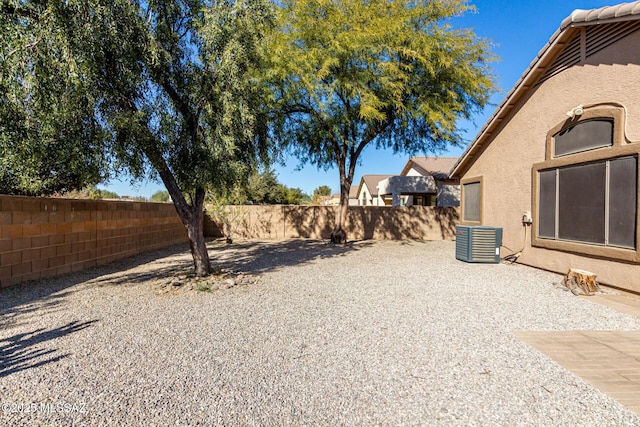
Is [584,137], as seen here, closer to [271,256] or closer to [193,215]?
[193,215]

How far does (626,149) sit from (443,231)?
12.2 meters

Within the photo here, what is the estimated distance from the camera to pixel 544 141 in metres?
8.39

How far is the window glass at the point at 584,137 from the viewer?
6.76 m

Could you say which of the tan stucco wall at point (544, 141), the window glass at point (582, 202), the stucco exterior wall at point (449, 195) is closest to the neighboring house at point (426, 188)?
the stucco exterior wall at point (449, 195)

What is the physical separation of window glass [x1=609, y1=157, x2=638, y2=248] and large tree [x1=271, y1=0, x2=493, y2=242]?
5873 millimetres

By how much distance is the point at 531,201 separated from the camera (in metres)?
8.81

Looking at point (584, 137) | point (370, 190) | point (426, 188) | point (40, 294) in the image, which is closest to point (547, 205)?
point (584, 137)

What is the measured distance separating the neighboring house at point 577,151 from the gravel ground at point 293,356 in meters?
1.41

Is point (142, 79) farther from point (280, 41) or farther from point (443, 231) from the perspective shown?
point (443, 231)

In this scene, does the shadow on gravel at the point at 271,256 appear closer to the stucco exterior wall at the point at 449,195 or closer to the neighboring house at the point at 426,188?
the neighboring house at the point at 426,188

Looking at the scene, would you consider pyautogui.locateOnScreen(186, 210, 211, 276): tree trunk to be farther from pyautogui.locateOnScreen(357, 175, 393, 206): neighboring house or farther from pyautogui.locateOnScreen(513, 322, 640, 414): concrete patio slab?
pyautogui.locateOnScreen(357, 175, 393, 206): neighboring house

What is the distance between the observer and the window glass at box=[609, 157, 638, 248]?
614 cm

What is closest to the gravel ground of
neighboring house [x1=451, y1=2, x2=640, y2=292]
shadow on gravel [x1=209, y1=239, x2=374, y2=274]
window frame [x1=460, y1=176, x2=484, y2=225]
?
neighboring house [x1=451, y1=2, x2=640, y2=292]

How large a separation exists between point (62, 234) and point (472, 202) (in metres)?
12.1
